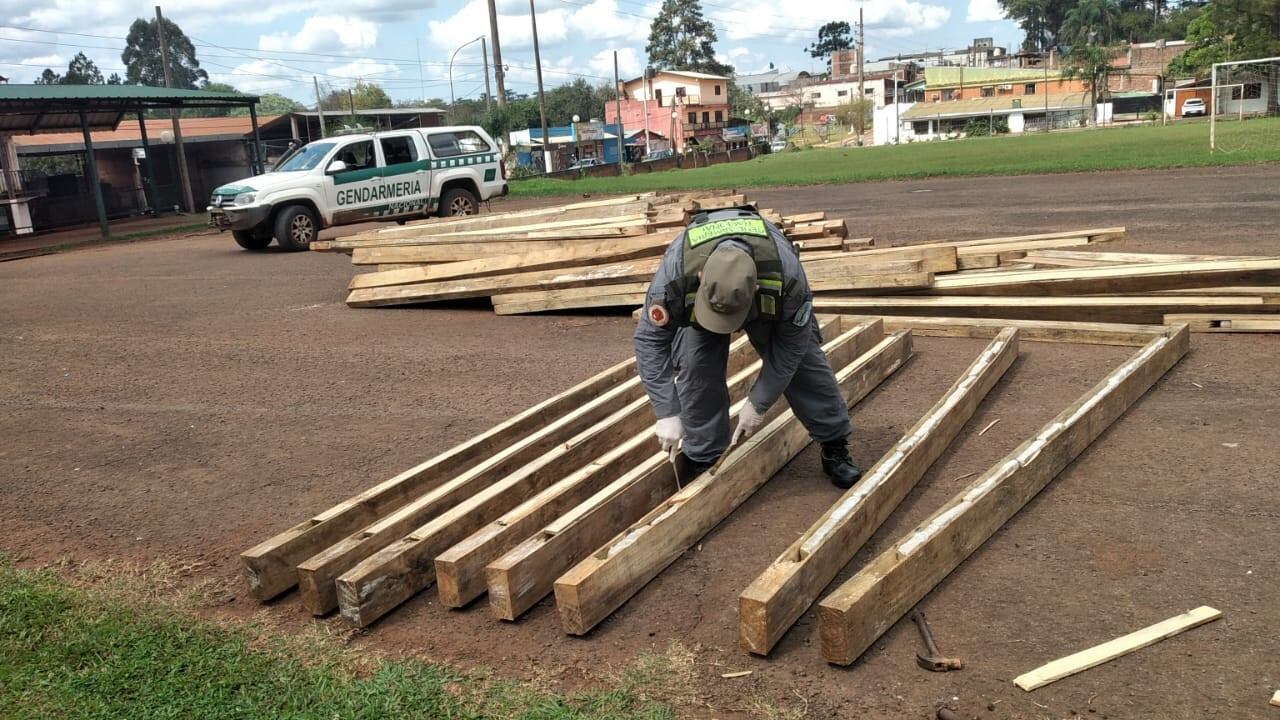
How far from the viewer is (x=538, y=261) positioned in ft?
31.3

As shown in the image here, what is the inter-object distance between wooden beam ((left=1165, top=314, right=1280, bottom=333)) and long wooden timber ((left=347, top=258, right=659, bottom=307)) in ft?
13.9

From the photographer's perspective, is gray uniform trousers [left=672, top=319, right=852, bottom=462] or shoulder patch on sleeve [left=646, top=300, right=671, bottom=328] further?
gray uniform trousers [left=672, top=319, right=852, bottom=462]

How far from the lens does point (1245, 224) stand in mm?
11984

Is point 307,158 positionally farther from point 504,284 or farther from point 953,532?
point 953,532

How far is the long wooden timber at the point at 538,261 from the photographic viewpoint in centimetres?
914

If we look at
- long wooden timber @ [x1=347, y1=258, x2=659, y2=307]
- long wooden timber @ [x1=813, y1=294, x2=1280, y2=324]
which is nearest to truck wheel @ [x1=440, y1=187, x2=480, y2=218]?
long wooden timber @ [x1=347, y1=258, x2=659, y2=307]

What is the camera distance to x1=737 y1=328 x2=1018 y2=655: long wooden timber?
3.30m

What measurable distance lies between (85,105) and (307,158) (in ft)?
33.4

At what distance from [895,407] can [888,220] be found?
35.7ft

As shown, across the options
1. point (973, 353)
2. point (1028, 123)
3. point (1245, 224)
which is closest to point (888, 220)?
point (1245, 224)

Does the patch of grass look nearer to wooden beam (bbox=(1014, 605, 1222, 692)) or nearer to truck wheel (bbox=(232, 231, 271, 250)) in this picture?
wooden beam (bbox=(1014, 605, 1222, 692))

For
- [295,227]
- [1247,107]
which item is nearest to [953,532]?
[295,227]

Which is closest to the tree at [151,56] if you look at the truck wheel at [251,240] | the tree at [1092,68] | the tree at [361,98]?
the tree at [361,98]

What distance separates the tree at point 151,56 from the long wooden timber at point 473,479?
15102 centimetres
